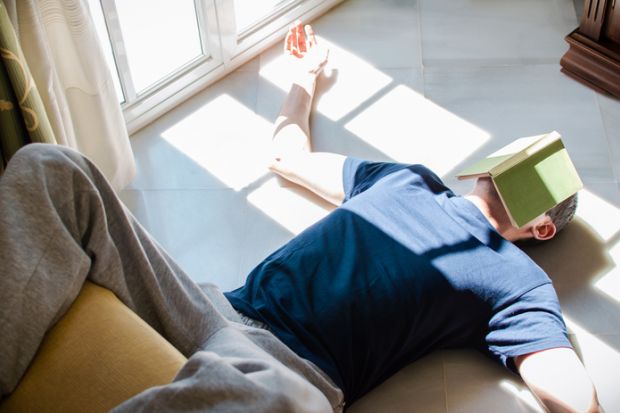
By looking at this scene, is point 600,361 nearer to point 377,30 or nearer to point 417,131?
point 417,131

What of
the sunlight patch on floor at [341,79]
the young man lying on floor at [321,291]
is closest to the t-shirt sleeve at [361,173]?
the young man lying on floor at [321,291]

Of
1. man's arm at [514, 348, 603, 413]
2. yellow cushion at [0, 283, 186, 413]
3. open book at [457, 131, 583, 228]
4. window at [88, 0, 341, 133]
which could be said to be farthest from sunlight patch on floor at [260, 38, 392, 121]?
yellow cushion at [0, 283, 186, 413]

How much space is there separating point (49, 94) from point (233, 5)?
873mm

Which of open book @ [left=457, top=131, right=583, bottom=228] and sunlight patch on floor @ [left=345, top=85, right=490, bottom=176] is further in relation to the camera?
sunlight patch on floor @ [left=345, top=85, right=490, bottom=176]

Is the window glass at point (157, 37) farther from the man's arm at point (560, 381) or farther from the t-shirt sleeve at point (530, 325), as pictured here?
the man's arm at point (560, 381)

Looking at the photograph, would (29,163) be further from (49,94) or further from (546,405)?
(546,405)

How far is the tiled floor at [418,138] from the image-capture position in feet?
6.23

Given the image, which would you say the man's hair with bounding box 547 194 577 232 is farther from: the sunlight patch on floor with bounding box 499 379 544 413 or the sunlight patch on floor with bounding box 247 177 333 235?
the sunlight patch on floor with bounding box 247 177 333 235

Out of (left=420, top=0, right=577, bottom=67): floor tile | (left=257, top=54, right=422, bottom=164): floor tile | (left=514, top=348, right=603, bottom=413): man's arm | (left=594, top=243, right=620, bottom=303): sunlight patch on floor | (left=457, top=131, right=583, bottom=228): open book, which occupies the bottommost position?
(left=594, top=243, right=620, bottom=303): sunlight patch on floor

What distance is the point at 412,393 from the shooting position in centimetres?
183

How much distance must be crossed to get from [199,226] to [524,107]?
1003mm

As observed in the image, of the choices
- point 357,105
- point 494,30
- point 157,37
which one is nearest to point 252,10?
point 157,37

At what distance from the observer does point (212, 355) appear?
125 cm

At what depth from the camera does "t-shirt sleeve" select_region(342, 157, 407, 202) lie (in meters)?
1.98
